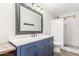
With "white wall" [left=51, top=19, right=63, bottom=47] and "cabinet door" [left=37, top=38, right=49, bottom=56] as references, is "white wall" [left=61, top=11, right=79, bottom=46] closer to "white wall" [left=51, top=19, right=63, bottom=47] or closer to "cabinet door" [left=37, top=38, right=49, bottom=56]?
"white wall" [left=51, top=19, right=63, bottom=47]

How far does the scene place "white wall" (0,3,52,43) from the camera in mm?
968

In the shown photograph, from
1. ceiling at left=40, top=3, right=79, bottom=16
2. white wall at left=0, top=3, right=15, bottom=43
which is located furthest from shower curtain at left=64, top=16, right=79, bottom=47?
white wall at left=0, top=3, right=15, bottom=43

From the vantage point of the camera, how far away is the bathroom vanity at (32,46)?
0.84 m

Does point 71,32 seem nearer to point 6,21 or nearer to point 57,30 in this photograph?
point 57,30

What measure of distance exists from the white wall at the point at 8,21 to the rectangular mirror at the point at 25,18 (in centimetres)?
6

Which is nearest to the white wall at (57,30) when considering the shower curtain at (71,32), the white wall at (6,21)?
the shower curtain at (71,32)

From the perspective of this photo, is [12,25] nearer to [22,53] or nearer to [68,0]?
[22,53]

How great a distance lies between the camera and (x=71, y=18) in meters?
1.10

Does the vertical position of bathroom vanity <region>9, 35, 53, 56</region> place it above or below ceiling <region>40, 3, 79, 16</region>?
below

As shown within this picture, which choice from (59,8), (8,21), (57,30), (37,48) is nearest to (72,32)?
(57,30)

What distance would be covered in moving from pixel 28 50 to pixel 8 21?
44cm

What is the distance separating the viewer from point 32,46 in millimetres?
953

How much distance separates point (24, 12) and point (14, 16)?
14cm

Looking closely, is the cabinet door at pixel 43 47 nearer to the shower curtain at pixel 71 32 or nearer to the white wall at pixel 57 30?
the white wall at pixel 57 30
